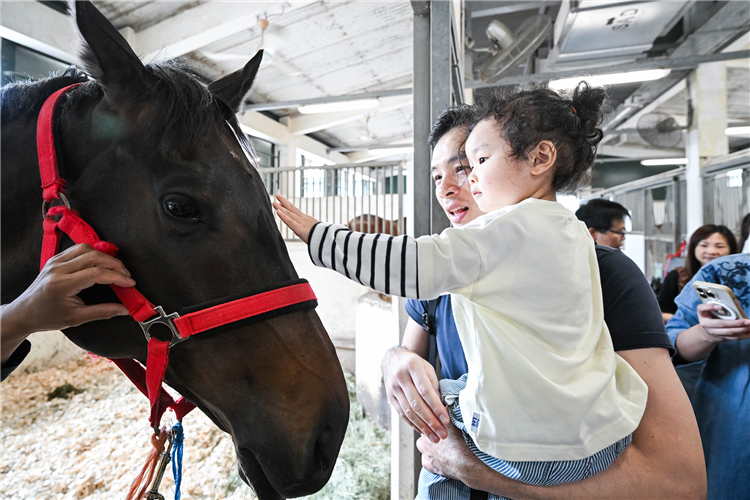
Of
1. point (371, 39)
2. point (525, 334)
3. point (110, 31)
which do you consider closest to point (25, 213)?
point (110, 31)

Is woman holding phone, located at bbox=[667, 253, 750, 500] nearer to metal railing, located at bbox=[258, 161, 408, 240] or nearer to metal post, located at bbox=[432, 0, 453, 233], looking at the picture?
metal post, located at bbox=[432, 0, 453, 233]

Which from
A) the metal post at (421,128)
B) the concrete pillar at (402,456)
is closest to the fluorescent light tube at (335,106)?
the metal post at (421,128)

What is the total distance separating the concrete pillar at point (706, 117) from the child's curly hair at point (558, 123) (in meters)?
5.97

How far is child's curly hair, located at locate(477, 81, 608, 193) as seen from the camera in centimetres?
83

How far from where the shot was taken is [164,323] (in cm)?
67

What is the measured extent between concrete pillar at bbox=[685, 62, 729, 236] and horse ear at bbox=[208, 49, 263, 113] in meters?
6.42

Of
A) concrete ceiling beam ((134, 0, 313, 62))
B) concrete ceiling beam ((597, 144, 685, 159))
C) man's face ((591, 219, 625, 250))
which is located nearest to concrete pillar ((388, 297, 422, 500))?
man's face ((591, 219, 625, 250))

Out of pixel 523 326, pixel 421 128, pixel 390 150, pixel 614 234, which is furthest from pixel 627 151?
pixel 523 326

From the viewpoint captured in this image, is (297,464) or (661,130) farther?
(661,130)

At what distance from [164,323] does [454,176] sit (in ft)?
2.52

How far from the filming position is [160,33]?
16.8 ft

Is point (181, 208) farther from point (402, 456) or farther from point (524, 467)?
point (402, 456)

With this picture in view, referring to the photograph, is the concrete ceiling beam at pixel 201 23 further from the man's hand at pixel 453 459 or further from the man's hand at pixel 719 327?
the man's hand at pixel 453 459

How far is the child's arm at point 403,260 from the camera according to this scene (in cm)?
66
